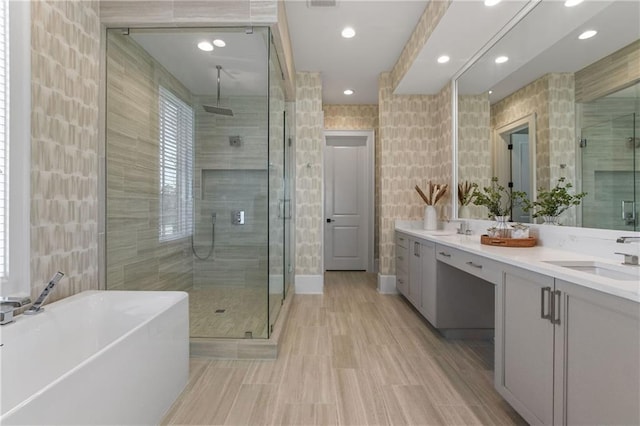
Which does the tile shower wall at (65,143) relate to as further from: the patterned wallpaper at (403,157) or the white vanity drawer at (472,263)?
the patterned wallpaper at (403,157)

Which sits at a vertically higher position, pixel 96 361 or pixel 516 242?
pixel 516 242

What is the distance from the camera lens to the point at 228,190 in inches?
127

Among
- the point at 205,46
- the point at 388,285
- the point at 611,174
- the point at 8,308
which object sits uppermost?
the point at 205,46

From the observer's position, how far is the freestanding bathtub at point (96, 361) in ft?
3.34

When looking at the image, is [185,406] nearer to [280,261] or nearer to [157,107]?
[280,261]

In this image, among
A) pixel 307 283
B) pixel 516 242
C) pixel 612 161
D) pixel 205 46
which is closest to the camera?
pixel 612 161

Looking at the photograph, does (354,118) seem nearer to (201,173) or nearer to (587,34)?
(201,173)

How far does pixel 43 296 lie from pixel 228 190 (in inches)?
72.2

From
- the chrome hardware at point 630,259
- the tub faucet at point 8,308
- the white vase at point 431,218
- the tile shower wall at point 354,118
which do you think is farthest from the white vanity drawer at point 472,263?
the tile shower wall at point 354,118

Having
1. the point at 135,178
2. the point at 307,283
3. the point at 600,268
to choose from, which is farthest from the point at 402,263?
the point at 135,178

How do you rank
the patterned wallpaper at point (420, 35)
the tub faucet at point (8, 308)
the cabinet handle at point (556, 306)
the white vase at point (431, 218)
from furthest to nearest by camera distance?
the white vase at point (431, 218)
the patterned wallpaper at point (420, 35)
the tub faucet at point (8, 308)
the cabinet handle at point (556, 306)

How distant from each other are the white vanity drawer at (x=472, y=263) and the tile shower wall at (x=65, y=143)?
2418 mm

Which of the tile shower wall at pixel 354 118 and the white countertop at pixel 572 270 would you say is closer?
the white countertop at pixel 572 270

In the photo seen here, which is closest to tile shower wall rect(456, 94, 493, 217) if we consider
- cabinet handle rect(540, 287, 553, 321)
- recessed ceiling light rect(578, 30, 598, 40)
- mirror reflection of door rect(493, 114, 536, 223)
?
mirror reflection of door rect(493, 114, 536, 223)
